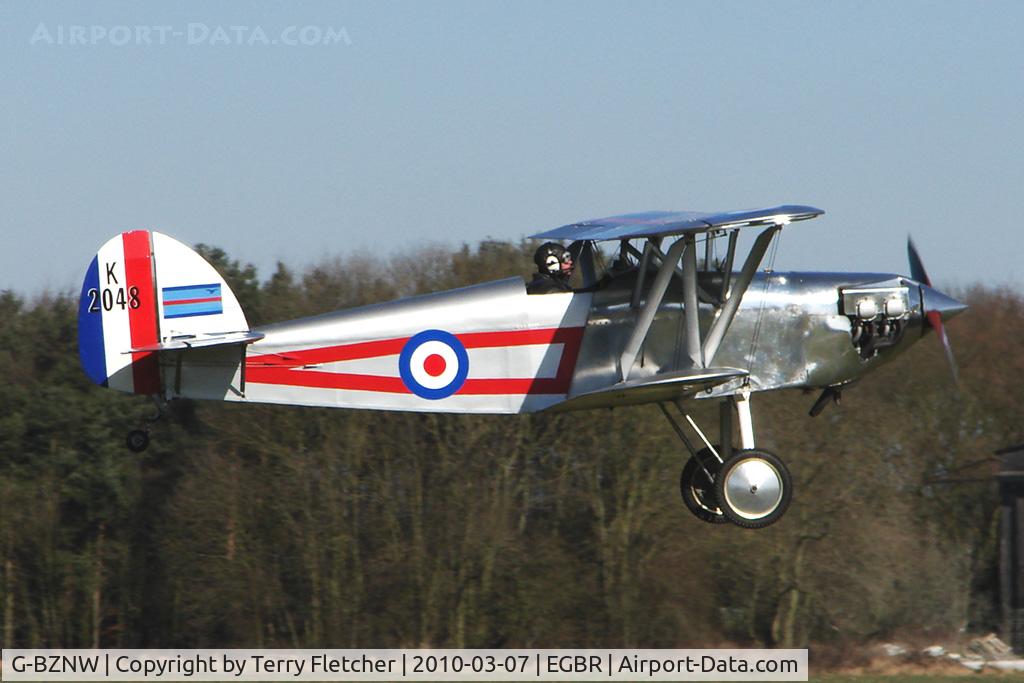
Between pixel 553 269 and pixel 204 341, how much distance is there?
266 centimetres

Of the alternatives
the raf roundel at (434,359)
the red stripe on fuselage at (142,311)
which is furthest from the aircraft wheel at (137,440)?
the raf roundel at (434,359)

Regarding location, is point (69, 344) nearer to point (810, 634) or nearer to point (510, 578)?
point (510, 578)

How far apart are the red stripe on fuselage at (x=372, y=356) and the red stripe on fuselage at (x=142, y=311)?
74 centimetres

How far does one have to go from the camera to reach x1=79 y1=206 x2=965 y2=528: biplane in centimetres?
1027

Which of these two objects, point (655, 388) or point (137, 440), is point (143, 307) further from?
point (655, 388)

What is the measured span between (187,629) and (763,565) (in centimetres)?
1094

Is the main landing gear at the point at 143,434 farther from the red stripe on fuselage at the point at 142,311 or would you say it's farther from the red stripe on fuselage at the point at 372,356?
the red stripe on fuselage at the point at 372,356

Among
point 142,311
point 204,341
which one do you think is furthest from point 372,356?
point 142,311

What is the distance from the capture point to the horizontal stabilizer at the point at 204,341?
10102 millimetres

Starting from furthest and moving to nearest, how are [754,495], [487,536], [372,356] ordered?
[487,536], [754,495], [372,356]

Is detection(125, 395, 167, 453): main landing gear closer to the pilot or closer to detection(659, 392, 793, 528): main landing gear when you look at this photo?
the pilot

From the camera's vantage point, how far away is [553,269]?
10.3m

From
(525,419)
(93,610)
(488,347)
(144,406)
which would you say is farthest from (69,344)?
(488,347)

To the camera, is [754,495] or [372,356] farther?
[754,495]
